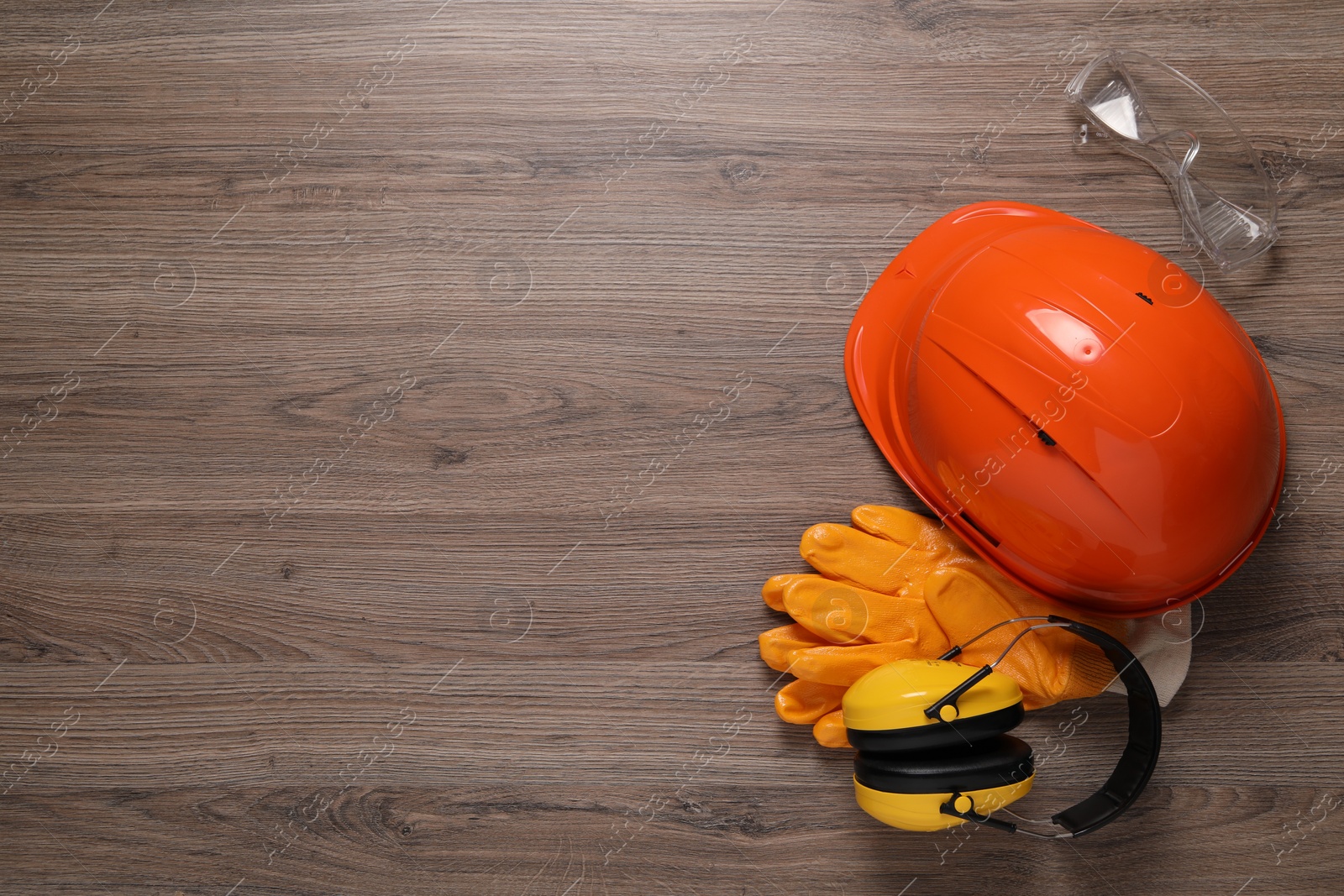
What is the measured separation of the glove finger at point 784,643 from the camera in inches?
47.6

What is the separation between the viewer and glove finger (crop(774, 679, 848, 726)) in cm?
121

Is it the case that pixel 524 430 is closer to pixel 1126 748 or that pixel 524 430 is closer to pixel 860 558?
pixel 860 558

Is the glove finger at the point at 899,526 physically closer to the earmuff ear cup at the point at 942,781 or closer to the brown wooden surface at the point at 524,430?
the brown wooden surface at the point at 524,430

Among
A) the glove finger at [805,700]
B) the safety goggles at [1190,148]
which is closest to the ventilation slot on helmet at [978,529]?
the glove finger at [805,700]

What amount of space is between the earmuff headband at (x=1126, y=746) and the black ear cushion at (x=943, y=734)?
26 millimetres

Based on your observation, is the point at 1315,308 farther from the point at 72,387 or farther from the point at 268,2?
the point at 72,387

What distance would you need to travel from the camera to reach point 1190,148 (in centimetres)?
127

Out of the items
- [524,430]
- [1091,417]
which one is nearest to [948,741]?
[1091,417]

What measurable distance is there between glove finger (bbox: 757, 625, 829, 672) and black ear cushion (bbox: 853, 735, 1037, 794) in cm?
20

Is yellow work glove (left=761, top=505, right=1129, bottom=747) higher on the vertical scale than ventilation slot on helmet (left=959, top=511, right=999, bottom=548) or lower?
lower

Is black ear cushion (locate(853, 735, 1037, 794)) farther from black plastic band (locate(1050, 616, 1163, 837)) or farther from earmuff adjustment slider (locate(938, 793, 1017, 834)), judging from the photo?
black plastic band (locate(1050, 616, 1163, 837))

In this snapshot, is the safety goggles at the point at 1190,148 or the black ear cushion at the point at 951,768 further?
the safety goggles at the point at 1190,148

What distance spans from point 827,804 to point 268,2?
5.68 feet

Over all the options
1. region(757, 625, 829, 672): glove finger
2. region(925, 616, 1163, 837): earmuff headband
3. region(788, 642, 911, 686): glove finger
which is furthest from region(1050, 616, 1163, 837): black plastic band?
region(757, 625, 829, 672): glove finger
